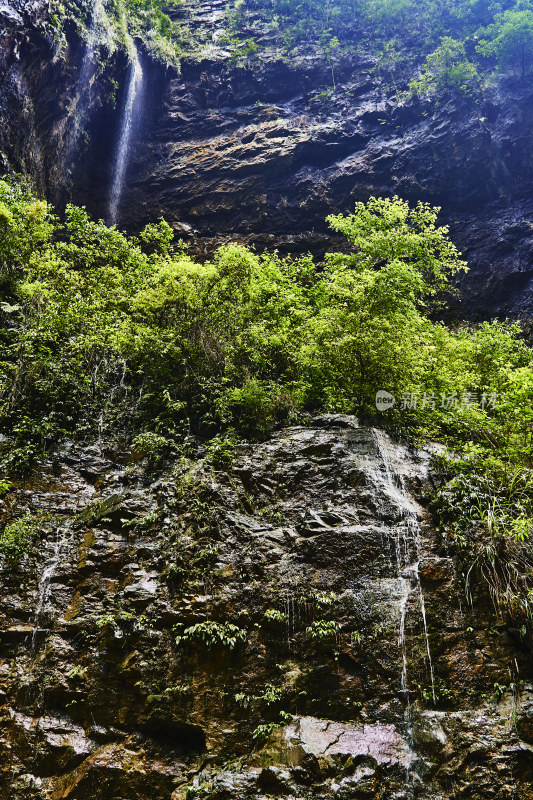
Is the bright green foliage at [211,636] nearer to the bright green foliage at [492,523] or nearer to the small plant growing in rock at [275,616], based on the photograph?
the small plant growing in rock at [275,616]

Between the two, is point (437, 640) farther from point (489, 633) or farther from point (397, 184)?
point (397, 184)

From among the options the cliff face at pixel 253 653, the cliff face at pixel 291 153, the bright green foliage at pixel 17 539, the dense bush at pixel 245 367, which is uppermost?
the cliff face at pixel 291 153

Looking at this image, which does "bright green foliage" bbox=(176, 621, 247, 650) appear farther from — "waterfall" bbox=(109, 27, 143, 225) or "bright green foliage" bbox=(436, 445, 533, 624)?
"waterfall" bbox=(109, 27, 143, 225)

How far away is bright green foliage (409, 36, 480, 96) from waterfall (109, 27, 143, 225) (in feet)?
39.5

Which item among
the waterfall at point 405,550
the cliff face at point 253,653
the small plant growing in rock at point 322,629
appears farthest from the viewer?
the small plant growing in rock at point 322,629

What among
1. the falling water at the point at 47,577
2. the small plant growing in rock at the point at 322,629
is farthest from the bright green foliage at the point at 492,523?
the falling water at the point at 47,577

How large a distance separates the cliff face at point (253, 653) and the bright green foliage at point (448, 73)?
65.9 ft

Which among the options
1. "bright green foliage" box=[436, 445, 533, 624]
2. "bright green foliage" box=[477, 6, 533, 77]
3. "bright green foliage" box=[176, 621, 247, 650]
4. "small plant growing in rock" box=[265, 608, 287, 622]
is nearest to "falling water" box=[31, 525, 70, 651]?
"bright green foliage" box=[176, 621, 247, 650]

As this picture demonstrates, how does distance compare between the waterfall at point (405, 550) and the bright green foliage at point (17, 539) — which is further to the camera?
the bright green foliage at point (17, 539)

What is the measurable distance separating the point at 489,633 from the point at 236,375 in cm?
708

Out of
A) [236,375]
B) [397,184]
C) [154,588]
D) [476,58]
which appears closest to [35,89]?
[236,375]

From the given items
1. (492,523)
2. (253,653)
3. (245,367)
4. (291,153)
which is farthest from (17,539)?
(291,153)

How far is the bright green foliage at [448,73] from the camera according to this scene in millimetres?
20703

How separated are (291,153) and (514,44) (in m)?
10.8
